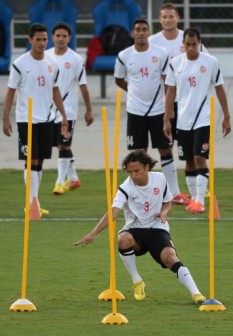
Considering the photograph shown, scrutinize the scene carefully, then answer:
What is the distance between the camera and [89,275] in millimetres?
13336

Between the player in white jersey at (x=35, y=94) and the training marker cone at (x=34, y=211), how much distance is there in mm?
113

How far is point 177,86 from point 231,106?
35.6ft

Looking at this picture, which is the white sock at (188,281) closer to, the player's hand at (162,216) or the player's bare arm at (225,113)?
the player's hand at (162,216)

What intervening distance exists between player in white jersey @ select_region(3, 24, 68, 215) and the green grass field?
0.83 meters

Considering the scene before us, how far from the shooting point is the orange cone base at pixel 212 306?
37.6 feet

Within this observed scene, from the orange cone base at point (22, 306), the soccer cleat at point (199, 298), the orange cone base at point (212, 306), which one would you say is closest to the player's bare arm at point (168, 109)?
the soccer cleat at point (199, 298)

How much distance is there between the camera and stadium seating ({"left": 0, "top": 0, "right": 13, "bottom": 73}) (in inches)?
1104

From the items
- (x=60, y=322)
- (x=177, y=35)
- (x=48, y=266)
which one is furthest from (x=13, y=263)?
(x=177, y=35)

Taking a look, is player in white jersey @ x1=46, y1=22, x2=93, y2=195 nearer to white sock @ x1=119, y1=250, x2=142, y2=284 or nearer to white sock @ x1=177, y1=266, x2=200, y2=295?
white sock @ x1=119, y1=250, x2=142, y2=284

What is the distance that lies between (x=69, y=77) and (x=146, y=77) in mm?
1408

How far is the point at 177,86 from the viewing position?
17.1 metres

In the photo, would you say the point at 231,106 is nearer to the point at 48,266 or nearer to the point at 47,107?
the point at 47,107

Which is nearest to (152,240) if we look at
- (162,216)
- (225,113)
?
(162,216)

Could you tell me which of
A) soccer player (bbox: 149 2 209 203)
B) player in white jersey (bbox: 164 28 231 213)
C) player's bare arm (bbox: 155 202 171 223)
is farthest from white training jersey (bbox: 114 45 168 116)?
player's bare arm (bbox: 155 202 171 223)
